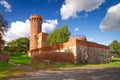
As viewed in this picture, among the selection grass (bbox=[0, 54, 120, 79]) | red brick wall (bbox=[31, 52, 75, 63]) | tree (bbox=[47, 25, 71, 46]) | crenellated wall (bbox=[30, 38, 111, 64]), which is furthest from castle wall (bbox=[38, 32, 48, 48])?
grass (bbox=[0, 54, 120, 79])

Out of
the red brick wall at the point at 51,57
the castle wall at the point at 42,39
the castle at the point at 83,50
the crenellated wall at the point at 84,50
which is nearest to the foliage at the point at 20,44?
the castle wall at the point at 42,39

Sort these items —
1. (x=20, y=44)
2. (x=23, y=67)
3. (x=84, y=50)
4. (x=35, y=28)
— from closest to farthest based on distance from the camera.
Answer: (x=23, y=67) < (x=84, y=50) < (x=35, y=28) < (x=20, y=44)

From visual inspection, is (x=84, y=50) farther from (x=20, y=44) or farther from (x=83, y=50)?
(x=20, y=44)

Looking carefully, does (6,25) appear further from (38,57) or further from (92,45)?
(92,45)

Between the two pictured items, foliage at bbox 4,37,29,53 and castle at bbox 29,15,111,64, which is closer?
castle at bbox 29,15,111,64

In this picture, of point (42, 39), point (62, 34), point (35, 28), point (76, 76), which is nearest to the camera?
point (76, 76)

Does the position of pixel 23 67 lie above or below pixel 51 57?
below

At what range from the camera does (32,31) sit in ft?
200

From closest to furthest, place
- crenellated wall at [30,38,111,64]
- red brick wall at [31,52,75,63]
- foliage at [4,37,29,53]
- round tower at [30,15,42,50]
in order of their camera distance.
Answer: red brick wall at [31,52,75,63] < crenellated wall at [30,38,111,64] < round tower at [30,15,42,50] < foliage at [4,37,29,53]

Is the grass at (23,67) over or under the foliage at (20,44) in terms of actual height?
under

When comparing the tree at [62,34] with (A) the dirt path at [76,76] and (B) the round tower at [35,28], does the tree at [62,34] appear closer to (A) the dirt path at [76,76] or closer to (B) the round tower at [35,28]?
(B) the round tower at [35,28]

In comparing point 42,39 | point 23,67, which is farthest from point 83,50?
point 42,39

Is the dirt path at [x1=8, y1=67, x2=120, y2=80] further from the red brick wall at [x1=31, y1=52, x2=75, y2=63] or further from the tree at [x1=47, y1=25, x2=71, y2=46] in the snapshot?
the tree at [x1=47, y1=25, x2=71, y2=46]

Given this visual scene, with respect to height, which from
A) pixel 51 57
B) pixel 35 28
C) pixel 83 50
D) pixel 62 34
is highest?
pixel 35 28
